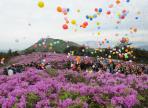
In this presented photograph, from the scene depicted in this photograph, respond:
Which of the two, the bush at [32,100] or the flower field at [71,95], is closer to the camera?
the flower field at [71,95]

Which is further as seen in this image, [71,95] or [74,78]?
[74,78]

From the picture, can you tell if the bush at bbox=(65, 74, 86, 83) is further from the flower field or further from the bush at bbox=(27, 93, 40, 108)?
the bush at bbox=(27, 93, 40, 108)

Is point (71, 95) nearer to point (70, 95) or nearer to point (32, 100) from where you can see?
point (70, 95)

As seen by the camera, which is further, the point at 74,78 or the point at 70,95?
the point at 74,78

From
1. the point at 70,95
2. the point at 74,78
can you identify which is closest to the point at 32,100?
the point at 70,95

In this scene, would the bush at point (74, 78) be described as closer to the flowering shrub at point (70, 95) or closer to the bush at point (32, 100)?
the flowering shrub at point (70, 95)

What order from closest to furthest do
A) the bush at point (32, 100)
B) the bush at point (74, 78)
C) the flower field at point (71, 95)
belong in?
the flower field at point (71, 95) → the bush at point (32, 100) → the bush at point (74, 78)

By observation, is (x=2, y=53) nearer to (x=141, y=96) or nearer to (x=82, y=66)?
(x=82, y=66)

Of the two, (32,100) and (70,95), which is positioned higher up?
(70,95)

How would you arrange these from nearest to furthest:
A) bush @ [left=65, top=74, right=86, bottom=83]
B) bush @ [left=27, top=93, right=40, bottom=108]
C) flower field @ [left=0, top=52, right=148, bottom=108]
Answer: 1. flower field @ [left=0, top=52, right=148, bottom=108]
2. bush @ [left=27, top=93, right=40, bottom=108]
3. bush @ [left=65, top=74, right=86, bottom=83]

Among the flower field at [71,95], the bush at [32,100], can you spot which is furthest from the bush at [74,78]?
the bush at [32,100]

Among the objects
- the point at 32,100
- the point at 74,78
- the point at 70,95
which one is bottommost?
the point at 32,100

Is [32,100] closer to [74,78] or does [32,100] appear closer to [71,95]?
[71,95]

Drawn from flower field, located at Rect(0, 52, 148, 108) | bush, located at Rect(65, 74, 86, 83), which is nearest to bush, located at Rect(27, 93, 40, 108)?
flower field, located at Rect(0, 52, 148, 108)
